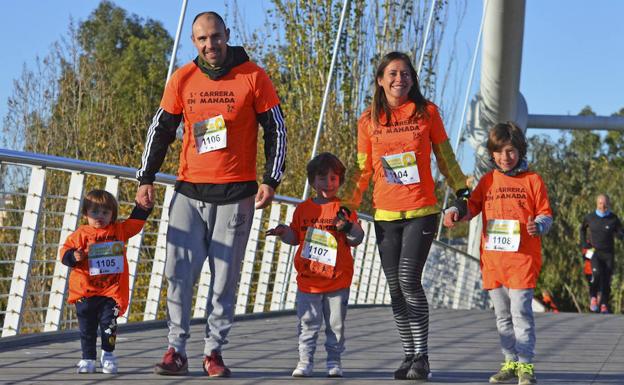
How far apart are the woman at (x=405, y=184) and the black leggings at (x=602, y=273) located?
12139mm

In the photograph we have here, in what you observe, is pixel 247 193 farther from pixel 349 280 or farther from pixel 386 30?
pixel 386 30

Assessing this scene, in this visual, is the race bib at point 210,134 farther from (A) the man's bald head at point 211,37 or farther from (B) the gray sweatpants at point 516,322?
(B) the gray sweatpants at point 516,322

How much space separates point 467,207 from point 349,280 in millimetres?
664

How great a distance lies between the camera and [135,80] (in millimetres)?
52094

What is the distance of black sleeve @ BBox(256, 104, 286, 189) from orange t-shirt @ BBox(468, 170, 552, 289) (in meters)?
0.99

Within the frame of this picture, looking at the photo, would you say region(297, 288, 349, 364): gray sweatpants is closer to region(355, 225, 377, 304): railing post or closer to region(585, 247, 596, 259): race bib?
region(355, 225, 377, 304): railing post

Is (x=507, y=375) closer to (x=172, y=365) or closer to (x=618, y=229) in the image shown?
(x=172, y=365)

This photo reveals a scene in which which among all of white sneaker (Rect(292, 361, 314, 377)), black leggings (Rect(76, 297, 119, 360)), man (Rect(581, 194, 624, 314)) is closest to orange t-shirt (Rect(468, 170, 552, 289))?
white sneaker (Rect(292, 361, 314, 377))

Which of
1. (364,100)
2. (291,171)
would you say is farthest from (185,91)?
(364,100)

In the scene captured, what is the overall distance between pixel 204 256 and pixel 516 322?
59.4 inches

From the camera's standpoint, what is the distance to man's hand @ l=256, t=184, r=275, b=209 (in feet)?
20.0

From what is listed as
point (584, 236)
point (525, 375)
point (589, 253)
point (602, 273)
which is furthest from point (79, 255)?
point (602, 273)

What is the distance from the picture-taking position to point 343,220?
6.49 metres

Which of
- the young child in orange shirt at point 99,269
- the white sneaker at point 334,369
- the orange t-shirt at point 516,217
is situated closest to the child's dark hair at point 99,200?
the young child in orange shirt at point 99,269
